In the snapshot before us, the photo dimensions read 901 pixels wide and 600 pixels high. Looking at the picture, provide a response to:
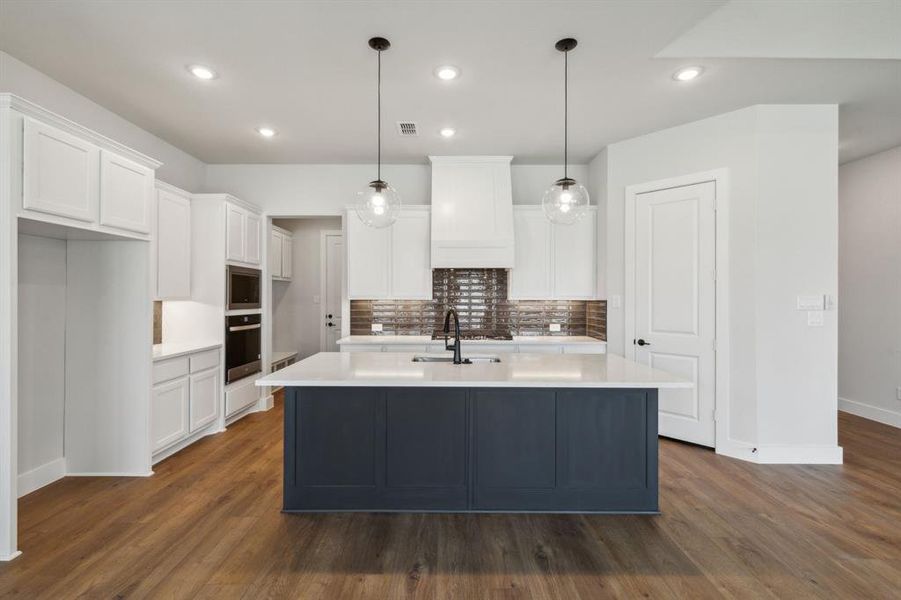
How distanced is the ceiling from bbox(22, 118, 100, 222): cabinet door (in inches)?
25.2

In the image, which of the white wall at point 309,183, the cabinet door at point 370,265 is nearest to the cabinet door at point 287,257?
the white wall at point 309,183

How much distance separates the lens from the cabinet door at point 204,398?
12.5 feet

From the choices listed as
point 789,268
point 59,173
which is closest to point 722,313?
point 789,268

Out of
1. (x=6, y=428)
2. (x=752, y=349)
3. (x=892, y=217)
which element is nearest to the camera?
(x=6, y=428)

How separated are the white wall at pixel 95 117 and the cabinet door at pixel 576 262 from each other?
13.1ft

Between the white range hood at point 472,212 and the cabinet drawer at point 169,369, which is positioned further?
the white range hood at point 472,212

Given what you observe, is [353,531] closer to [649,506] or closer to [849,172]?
[649,506]

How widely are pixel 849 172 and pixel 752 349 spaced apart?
2961 mm

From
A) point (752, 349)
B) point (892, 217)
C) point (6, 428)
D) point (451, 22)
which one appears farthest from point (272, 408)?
point (892, 217)

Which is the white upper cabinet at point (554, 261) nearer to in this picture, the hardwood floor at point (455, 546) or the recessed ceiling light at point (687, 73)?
the recessed ceiling light at point (687, 73)

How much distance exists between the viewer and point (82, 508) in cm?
269

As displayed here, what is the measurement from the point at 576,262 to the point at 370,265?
224 cm

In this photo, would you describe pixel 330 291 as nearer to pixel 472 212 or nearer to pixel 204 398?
pixel 204 398

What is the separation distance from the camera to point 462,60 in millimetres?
2814
